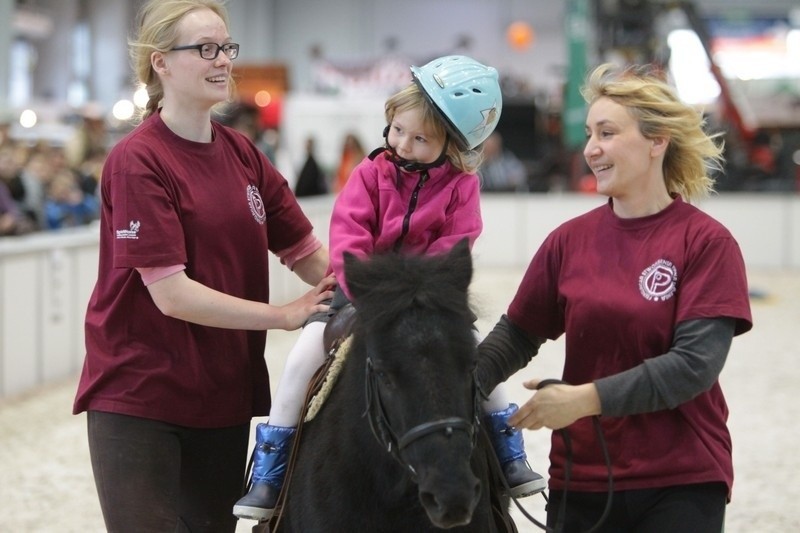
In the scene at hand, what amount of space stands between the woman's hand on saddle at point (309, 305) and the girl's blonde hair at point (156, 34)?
0.64 m

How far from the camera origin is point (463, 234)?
9.96ft

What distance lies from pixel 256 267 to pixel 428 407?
3.85 ft

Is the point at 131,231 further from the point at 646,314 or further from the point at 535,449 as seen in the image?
the point at 535,449

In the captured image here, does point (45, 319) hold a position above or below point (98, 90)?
below

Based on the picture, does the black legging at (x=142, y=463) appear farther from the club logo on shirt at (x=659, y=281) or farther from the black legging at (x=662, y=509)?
the club logo on shirt at (x=659, y=281)

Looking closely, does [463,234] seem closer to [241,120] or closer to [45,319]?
[45,319]

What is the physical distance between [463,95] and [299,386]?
89cm

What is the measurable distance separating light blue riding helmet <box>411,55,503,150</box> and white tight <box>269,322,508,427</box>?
2.12 feet

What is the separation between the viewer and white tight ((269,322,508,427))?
299cm

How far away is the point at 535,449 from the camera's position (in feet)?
23.4

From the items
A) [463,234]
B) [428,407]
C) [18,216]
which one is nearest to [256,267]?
[463,234]

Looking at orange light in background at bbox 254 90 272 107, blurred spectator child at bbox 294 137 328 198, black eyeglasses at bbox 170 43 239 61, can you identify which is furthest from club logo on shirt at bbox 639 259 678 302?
orange light in background at bbox 254 90 272 107

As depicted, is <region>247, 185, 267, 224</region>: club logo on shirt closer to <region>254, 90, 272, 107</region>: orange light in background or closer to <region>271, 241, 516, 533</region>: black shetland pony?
<region>271, 241, 516, 533</region>: black shetland pony

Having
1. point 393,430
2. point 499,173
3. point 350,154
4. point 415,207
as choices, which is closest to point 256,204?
point 415,207
